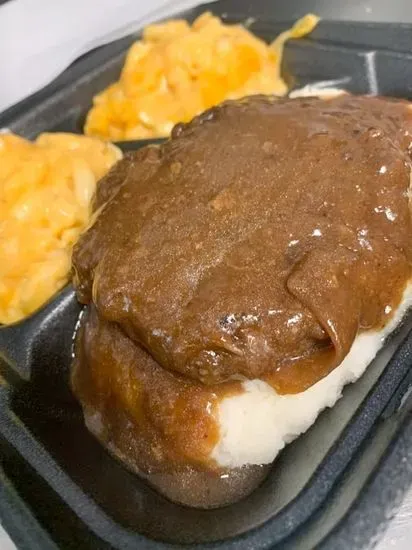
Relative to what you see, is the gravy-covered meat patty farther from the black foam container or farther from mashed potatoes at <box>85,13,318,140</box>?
mashed potatoes at <box>85,13,318,140</box>

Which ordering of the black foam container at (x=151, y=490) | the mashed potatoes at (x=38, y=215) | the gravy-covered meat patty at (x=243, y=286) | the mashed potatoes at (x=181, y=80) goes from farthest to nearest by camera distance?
the mashed potatoes at (x=181, y=80) < the mashed potatoes at (x=38, y=215) < the gravy-covered meat patty at (x=243, y=286) < the black foam container at (x=151, y=490)

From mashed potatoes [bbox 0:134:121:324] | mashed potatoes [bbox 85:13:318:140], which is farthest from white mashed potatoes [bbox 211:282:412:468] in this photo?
mashed potatoes [bbox 85:13:318:140]

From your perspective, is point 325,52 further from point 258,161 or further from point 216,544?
point 216,544

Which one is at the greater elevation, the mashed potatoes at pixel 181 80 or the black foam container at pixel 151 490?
the mashed potatoes at pixel 181 80

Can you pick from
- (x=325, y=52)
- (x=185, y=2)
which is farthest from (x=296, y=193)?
(x=185, y=2)

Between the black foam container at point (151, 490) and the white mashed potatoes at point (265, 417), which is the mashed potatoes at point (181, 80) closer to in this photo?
the black foam container at point (151, 490)

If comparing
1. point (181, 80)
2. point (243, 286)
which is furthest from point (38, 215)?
point (243, 286)

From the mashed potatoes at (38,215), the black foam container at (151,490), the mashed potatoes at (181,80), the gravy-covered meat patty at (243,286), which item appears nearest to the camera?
the black foam container at (151,490)

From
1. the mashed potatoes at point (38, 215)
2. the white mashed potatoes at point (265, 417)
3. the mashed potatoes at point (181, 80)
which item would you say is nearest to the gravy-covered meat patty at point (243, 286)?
the white mashed potatoes at point (265, 417)

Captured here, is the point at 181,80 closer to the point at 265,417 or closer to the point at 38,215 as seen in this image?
the point at 38,215
